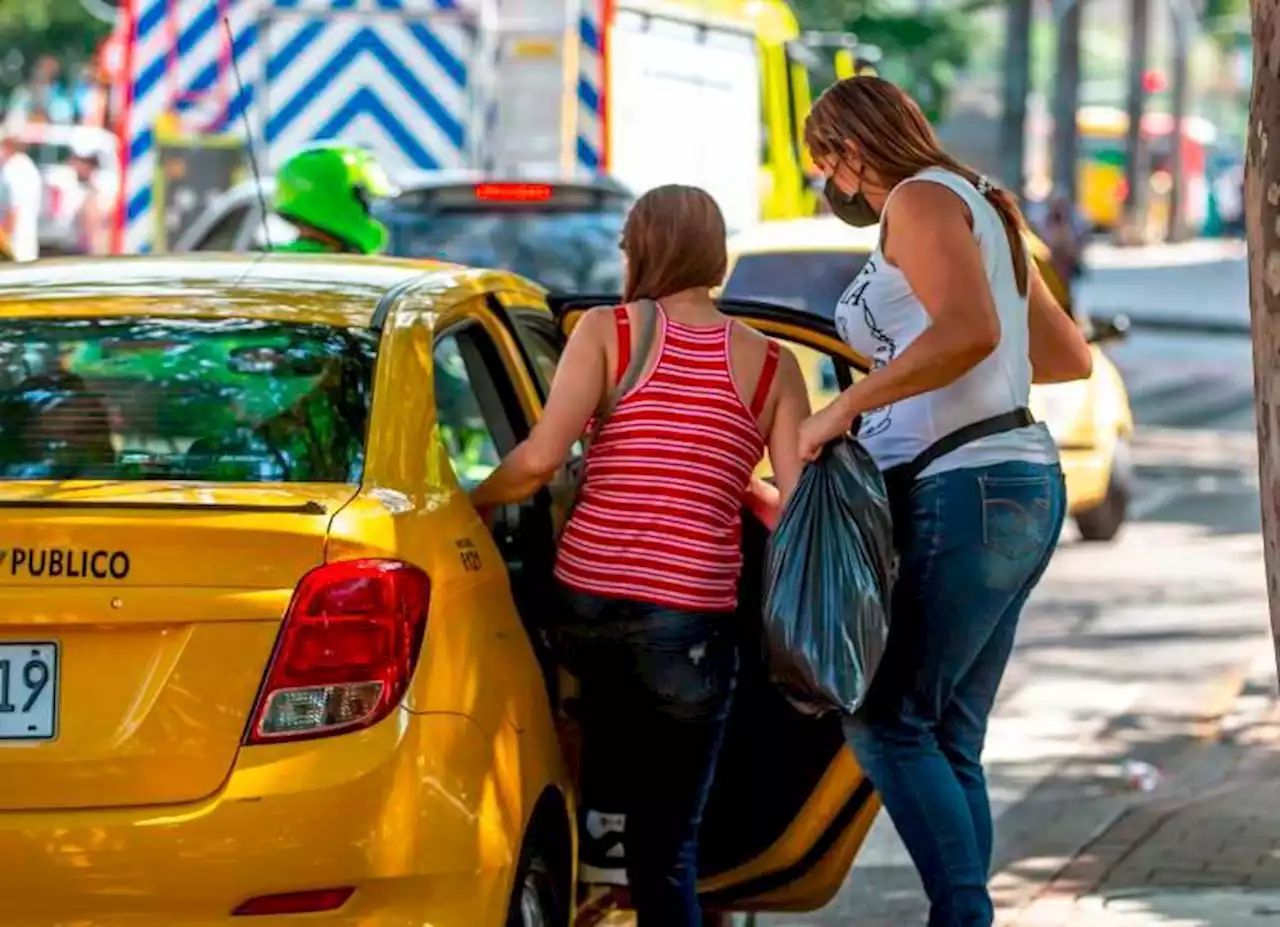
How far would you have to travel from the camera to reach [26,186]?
2519 cm

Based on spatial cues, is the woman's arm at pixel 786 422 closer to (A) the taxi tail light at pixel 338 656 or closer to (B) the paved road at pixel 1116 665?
(A) the taxi tail light at pixel 338 656

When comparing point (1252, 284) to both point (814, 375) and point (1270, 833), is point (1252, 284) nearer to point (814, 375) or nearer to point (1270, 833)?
point (1270, 833)

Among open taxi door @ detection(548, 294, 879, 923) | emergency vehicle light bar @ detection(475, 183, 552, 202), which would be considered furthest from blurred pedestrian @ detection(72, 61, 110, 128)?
open taxi door @ detection(548, 294, 879, 923)

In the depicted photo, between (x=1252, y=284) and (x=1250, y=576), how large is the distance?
886 cm

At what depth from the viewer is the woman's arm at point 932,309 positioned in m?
5.23

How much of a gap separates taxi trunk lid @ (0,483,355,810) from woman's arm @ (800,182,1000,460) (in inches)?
43.8

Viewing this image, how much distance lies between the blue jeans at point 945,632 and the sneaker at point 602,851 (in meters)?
0.52

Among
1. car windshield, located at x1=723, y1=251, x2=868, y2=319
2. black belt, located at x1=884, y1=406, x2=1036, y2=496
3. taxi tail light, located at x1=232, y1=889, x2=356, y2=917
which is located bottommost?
taxi tail light, located at x1=232, y1=889, x2=356, y2=917

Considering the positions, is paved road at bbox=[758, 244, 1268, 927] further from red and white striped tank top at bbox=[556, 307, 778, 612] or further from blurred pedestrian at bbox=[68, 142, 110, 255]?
blurred pedestrian at bbox=[68, 142, 110, 255]

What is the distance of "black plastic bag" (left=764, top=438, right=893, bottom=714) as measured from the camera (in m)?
5.22

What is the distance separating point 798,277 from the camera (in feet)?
40.7

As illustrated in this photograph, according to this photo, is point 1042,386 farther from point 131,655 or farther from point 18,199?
point 18,199

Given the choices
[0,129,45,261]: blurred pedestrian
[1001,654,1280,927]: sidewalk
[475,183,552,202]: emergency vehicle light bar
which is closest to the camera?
[1001,654,1280,927]: sidewalk

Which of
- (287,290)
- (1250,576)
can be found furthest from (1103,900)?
(1250,576)
